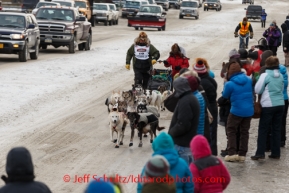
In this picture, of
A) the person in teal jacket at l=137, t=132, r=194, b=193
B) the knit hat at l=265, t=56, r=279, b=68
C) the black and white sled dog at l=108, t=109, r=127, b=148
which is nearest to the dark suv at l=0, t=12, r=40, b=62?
the black and white sled dog at l=108, t=109, r=127, b=148

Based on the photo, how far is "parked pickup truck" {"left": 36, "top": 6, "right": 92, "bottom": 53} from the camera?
3042cm

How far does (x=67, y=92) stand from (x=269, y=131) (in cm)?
826

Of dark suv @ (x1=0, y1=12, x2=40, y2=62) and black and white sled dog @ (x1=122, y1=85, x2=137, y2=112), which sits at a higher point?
black and white sled dog @ (x1=122, y1=85, x2=137, y2=112)

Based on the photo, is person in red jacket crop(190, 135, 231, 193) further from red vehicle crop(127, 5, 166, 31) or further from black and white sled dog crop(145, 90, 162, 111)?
red vehicle crop(127, 5, 166, 31)

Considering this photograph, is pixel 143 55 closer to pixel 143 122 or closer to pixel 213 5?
pixel 143 122

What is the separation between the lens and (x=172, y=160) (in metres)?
6.61

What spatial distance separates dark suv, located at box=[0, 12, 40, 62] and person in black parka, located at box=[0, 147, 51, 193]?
70.3 ft

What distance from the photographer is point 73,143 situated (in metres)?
13.2

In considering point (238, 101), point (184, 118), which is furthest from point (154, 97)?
point (184, 118)

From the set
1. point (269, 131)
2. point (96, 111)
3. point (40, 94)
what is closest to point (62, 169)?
point (269, 131)

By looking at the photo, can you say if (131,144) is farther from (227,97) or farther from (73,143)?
(227,97)

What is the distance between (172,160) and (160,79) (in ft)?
34.9

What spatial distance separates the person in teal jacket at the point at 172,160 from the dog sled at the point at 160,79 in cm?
1008

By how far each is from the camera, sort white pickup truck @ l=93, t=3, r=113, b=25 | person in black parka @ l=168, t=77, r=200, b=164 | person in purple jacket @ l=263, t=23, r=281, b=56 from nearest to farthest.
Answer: person in black parka @ l=168, t=77, r=200, b=164
person in purple jacket @ l=263, t=23, r=281, b=56
white pickup truck @ l=93, t=3, r=113, b=25
